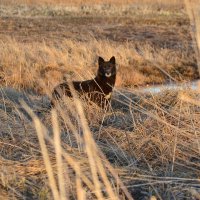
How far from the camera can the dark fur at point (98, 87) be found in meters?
7.48

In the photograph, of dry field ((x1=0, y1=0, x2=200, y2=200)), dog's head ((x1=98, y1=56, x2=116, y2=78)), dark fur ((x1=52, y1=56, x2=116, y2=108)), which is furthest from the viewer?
dog's head ((x1=98, y1=56, x2=116, y2=78))

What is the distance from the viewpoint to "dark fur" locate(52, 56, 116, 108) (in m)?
7.48

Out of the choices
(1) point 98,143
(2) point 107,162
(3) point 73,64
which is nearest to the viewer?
(2) point 107,162

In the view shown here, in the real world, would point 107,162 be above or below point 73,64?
above

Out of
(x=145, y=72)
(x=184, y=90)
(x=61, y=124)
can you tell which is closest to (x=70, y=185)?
(x=61, y=124)

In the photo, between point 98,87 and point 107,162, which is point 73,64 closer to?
point 98,87

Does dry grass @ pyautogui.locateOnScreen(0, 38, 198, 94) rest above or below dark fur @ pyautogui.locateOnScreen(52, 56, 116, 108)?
below

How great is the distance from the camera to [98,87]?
825 centimetres

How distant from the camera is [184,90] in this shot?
599 cm

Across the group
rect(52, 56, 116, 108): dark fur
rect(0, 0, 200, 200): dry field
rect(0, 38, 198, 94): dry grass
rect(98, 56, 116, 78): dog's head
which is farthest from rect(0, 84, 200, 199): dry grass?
rect(0, 38, 198, 94): dry grass

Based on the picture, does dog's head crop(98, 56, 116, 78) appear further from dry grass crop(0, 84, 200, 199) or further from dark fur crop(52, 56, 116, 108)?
dry grass crop(0, 84, 200, 199)

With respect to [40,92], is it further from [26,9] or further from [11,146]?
[26,9]

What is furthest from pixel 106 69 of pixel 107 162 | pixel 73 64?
pixel 107 162

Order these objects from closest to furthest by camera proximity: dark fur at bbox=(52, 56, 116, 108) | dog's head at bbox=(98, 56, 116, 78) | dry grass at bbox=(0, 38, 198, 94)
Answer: dark fur at bbox=(52, 56, 116, 108) → dog's head at bbox=(98, 56, 116, 78) → dry grass at bbox=(0, 38, 198, 94)
